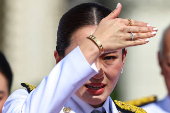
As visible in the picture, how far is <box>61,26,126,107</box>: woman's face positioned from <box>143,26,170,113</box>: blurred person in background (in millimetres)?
1358

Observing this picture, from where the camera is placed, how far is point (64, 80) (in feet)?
6.01

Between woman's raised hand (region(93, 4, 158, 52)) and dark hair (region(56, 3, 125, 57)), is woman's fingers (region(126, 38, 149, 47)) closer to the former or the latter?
woman's raised hand (region(93, 4, 158, 52))

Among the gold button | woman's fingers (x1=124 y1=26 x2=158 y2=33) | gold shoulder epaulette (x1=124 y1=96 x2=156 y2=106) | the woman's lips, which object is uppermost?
woman's fingers (x1=124 y1=26 x2=158 y2=33)

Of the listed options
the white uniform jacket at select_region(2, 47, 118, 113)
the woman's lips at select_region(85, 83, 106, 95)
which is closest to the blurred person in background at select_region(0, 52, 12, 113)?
the woman's lips at select_region(85, 83, 106, 95)

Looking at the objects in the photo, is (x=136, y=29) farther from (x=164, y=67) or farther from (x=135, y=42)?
(x=164, y=67)

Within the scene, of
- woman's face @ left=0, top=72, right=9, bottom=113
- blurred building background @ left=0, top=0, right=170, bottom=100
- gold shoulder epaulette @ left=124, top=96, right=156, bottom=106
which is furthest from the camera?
blurred building background @ left=0, top=0, right=170, bottom=100

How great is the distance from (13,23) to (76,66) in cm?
757

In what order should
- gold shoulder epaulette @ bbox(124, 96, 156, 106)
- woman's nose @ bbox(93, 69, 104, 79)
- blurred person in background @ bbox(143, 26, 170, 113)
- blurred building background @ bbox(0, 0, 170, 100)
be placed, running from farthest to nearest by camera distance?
blurred building background @ bbox(0, 0, 170, 100), gold shoulder epaulette @ bbox(124, 96, 156, 106), blurred person in background @ bbox(143, 26, 170, 113), woman's nose @ bbox(93, 69, 104, 79)

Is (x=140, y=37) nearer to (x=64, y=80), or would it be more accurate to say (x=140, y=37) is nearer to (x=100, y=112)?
(x=64, y=80)

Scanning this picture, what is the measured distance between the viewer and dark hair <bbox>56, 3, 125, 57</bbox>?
7.40ft

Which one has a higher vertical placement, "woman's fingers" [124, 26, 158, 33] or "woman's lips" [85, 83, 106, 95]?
"woman's fingers" [124, 26, 158, 33]

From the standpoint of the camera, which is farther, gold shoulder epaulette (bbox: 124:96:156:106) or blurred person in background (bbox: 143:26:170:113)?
gold shoulder epaulette (bbox: 124:96:156:106)

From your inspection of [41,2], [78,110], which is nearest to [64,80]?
[78,110]

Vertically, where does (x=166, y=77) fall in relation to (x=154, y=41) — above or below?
above
